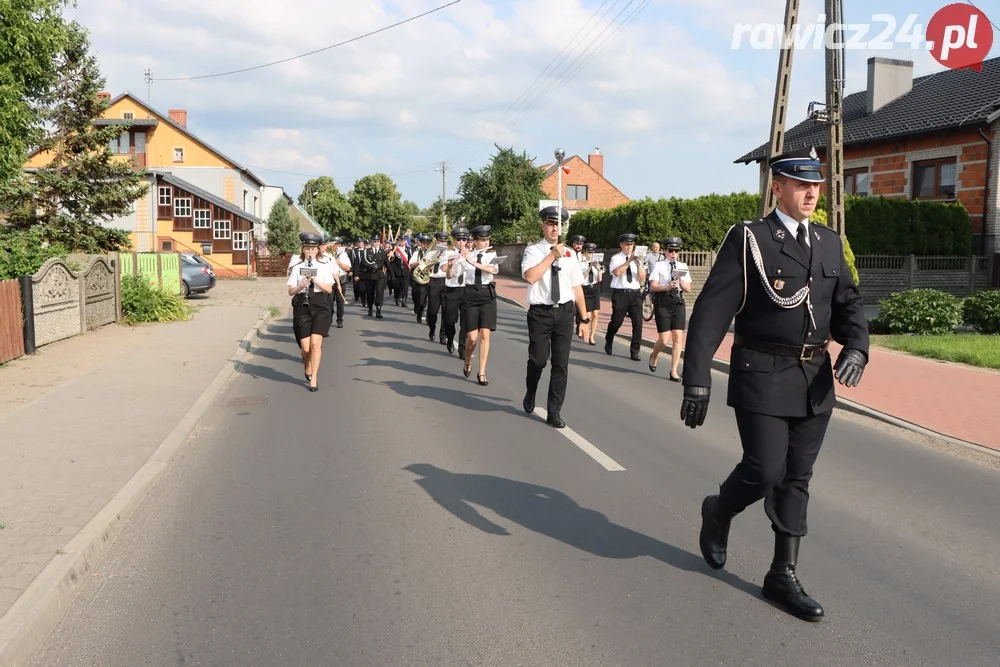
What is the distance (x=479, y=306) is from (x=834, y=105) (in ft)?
25.8

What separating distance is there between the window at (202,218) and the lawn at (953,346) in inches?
1531

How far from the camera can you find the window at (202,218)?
154ft

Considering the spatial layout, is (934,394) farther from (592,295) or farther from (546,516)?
(592,295)

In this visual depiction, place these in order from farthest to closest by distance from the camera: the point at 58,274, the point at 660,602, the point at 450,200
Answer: the point at 450,200 → the point at 58,274 → the point at 660,602

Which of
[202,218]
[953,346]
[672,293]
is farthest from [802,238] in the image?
[202,218]

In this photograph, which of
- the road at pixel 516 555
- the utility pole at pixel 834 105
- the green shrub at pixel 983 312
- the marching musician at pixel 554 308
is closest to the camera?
the road at pixel 516 555

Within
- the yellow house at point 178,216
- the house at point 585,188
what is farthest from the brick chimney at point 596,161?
the yellow house at point 178,216

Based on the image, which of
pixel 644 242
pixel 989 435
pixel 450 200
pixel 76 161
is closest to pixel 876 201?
pixel 644 242

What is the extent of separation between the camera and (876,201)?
1029 inches

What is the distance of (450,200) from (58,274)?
138ft

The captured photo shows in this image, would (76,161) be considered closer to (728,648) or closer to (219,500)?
(219,500)

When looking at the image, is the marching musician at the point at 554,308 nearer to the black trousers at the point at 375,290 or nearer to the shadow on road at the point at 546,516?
the shadow on road at the point at 546,516

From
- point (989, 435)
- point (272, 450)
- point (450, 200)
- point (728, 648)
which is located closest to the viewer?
point (728, 648)

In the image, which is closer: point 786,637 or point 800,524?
point 786,637
